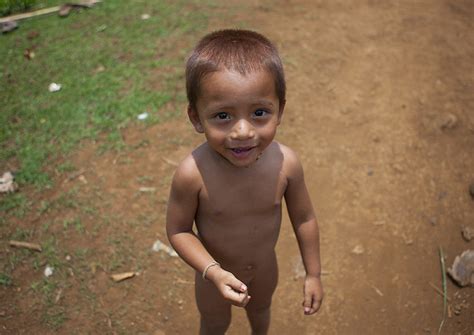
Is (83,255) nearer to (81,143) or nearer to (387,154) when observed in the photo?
(81,143)

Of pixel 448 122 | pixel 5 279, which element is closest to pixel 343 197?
pixel 448 122

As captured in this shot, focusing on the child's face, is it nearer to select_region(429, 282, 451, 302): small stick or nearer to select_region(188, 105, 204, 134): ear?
select_region(188, 105, 204, 134): ear

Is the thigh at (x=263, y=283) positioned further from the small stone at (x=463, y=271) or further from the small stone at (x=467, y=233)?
the small stone at (x=467, y=233)

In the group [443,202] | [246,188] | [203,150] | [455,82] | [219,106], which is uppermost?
[219,106]

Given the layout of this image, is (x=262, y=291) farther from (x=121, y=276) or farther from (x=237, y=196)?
(x=121, y=276)

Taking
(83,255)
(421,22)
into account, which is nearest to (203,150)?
(83,255)

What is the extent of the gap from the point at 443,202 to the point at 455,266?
1.80ft

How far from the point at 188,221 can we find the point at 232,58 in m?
0.66

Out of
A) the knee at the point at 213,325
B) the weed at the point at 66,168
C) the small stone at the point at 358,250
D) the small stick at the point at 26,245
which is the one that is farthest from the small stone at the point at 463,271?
the weed at the point at 66,168

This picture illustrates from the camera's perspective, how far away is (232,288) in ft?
5.00

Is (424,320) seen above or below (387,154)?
below

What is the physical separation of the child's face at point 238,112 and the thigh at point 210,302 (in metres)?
0.67

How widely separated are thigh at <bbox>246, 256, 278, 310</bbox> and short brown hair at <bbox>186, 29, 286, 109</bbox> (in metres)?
0.80

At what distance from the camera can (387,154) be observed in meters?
3.65
